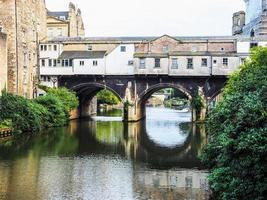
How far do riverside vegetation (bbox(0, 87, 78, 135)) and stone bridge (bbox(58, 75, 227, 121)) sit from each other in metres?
3.48

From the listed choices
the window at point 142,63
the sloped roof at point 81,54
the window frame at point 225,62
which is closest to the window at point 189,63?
the window frame at point 225,62

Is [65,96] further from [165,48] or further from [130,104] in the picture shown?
[165,48]

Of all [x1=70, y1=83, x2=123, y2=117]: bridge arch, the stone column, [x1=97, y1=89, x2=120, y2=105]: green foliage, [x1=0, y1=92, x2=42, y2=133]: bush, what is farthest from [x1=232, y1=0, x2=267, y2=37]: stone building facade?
[x1=0, y1=92, x2=42, y2=133]: bush

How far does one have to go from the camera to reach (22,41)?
5488 cm

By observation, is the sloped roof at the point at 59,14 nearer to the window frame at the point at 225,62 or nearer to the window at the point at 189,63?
the window at the point at 189,63

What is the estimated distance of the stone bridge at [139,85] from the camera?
5656cm

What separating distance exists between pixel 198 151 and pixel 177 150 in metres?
1.70

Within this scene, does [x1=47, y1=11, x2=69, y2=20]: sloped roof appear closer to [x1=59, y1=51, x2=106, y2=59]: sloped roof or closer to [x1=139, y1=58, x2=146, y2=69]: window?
[x1=59, y1=51, x2=106, y2=59]: sloped roof

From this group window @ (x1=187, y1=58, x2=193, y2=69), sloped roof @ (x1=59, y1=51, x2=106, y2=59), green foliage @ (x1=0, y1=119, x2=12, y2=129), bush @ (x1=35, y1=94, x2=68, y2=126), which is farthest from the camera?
sloped roof @ (x1=59, y1=51, x2=106, y2=59)

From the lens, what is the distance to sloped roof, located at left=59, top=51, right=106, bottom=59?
5868 centimetres

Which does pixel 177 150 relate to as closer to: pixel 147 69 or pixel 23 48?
pixel 147 69

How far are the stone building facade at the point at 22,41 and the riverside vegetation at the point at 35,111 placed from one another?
10.3 ft

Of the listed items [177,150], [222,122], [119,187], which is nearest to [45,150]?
[177,150]

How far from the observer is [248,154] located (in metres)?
16.1
